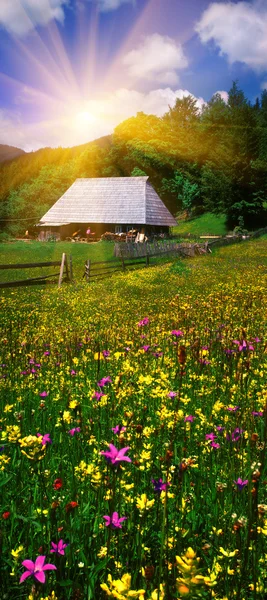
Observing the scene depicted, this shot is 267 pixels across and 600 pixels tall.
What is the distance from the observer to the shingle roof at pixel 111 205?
5650 cm

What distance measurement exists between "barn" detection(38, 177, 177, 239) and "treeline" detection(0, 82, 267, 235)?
10753 mm

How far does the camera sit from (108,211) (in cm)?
5734

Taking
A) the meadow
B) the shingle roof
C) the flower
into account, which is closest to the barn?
the shingle roof

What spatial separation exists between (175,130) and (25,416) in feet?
378

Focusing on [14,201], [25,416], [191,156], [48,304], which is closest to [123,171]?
[191,156]

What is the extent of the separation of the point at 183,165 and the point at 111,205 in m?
39.4

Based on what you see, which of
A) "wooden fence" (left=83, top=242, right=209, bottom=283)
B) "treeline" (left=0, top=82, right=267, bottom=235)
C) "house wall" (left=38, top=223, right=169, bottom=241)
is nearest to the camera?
"wooden fence" (left=83, top=242, right=209, bottom=283)

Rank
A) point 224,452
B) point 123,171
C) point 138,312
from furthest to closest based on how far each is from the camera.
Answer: point 123,171
point 138,312
point 224,452

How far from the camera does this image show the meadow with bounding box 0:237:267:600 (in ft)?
5.42

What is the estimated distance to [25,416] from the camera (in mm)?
Answer: 4031

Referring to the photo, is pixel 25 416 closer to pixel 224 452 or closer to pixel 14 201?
pixel 224 452

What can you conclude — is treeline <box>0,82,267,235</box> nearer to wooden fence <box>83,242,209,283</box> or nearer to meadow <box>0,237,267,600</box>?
wooden fence <box>83,242,209,283</box>

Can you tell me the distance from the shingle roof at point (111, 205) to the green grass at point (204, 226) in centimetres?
846

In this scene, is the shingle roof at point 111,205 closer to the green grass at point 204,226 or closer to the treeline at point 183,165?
the green grass at point 204,226
